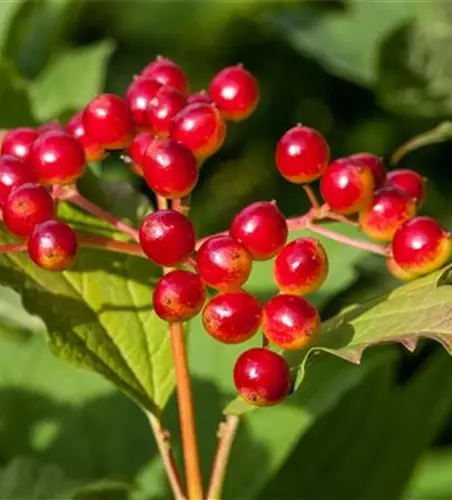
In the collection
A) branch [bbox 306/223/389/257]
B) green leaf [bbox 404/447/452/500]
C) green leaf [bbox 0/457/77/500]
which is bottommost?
green leaf [bbox 404/447/452/500]

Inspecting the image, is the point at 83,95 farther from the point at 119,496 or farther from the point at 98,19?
the point at 98,19

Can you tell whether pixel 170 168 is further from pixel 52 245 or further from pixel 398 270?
pixel 398 270

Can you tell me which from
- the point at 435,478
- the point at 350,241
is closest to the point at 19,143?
the point at 350,241

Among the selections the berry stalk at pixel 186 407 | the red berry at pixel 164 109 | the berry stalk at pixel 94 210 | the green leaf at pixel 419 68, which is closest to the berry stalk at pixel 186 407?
the berry stalk at pixel 186 407

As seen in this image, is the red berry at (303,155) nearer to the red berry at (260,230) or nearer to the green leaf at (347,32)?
the red berry at (260,230)

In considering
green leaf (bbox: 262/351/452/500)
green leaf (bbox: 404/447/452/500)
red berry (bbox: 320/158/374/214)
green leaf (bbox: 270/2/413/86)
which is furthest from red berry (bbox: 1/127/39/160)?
green leaf (bbox: 404/447/452/500)

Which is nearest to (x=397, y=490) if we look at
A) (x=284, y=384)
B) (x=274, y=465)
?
(x=274, y=465)

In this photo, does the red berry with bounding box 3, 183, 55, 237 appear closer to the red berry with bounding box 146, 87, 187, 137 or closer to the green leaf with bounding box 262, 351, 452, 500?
Result: the red berry with bounding box 146, 87, 187, 137
